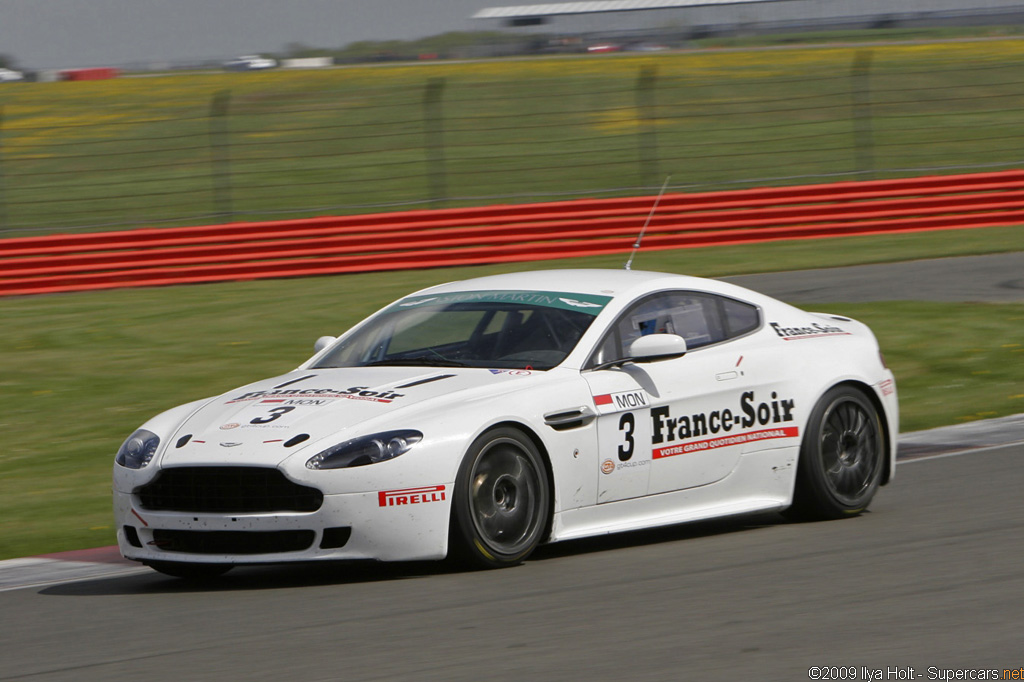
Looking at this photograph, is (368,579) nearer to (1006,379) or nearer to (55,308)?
(1006,379)

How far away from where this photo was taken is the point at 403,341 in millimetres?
7652

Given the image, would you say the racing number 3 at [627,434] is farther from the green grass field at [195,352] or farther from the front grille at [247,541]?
the green grass field at [195,352]

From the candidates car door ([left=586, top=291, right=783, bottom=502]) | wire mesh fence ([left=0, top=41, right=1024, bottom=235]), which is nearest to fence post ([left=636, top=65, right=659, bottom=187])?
wire mesh fence ([left=0, top=41, right=1024, bottom=235])

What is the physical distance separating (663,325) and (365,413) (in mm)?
1886

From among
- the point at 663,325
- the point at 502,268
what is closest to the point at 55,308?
the point at 502,268

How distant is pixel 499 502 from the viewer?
6.57m

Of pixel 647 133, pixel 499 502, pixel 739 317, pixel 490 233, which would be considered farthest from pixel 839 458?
pixel 647 133

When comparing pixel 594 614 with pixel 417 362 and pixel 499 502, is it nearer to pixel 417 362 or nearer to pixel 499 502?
pixel 499 502

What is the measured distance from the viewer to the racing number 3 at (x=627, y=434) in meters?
7.05

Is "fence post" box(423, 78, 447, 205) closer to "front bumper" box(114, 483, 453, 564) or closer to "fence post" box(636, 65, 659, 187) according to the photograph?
"fence post" box(636, 65, 659, 187)

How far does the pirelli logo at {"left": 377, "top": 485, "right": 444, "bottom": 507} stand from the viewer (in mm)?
6254

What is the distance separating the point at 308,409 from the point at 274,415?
150 mm

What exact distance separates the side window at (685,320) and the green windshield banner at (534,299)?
160 mm

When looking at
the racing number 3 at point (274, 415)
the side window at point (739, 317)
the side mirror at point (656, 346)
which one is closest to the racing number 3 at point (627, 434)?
the side mirror at point (656, 346)
